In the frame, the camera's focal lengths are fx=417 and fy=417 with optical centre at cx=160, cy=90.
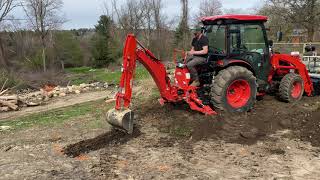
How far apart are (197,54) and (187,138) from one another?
83.6 inches

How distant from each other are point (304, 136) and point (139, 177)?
3610 millimetres

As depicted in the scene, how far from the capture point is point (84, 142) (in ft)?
25.9

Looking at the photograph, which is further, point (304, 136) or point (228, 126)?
point (228, 126)

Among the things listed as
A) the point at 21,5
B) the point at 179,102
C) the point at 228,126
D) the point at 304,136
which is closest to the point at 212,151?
Result: the point at 228,126

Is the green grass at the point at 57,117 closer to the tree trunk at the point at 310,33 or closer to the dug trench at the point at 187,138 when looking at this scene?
the dug trench at the point at 187,138

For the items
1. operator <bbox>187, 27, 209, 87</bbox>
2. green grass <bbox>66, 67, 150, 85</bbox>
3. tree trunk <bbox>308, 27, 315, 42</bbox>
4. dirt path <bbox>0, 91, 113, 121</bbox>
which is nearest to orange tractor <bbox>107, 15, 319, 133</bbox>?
operator <bbox>187, 27, 209, 87</bbox>

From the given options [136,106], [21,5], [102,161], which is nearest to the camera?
[102,161]

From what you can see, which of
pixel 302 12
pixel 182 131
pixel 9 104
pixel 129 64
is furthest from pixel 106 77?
pixel 129 64

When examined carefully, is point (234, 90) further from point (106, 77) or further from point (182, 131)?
point (106, 77)

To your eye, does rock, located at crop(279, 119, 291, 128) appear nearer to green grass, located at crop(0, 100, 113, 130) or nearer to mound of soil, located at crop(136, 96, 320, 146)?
mound of soil, located at crop(136, 96, 320, 146)

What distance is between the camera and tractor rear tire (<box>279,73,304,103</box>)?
411 inches

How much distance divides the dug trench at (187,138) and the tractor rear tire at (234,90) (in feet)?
0.76

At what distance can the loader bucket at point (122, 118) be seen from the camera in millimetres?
7734

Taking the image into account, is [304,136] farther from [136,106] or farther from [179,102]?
[136,106]
